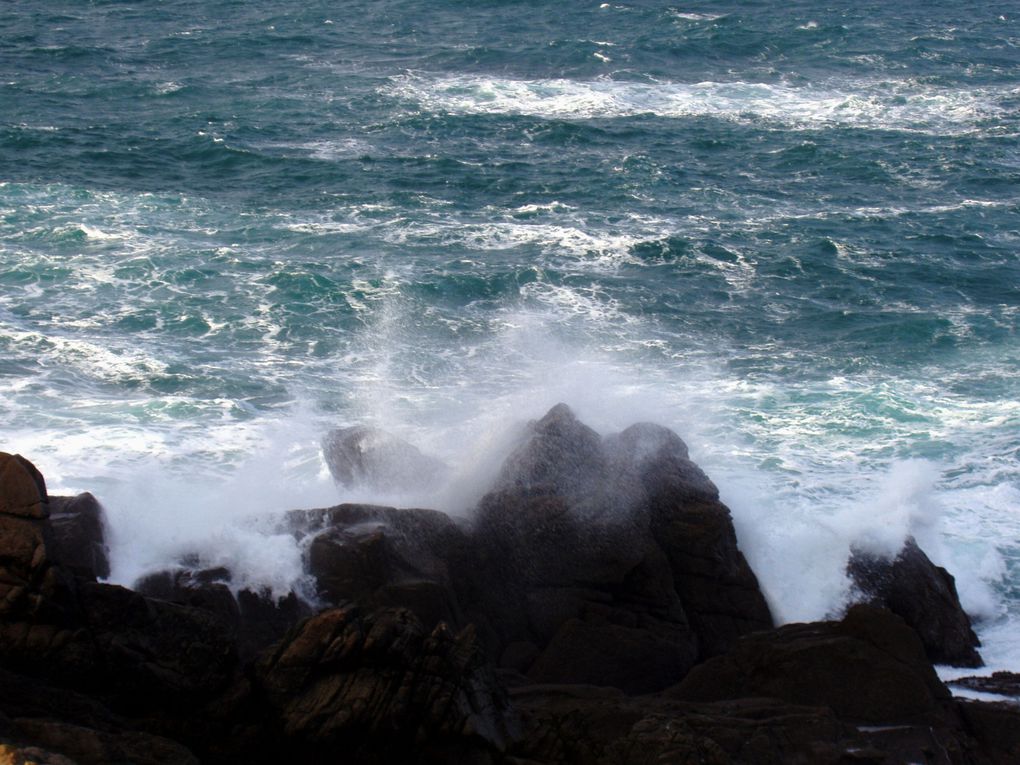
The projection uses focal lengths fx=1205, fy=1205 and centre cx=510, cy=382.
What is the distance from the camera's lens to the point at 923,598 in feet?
54.7

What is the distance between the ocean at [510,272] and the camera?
20.6 metres

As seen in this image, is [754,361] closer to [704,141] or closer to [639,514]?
[639,514]

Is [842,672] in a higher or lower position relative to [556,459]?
lower

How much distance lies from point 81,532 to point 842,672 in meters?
9.44

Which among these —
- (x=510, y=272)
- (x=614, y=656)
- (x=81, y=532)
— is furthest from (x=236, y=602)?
(x=510, y=272)

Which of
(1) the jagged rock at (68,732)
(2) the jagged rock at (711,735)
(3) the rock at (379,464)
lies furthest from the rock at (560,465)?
(1) the jagged rock at (68,732)

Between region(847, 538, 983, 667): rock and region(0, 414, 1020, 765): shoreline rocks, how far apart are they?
0.04 m

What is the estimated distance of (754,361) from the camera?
26469mm

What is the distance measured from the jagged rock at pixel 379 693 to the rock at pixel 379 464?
5.70 metres

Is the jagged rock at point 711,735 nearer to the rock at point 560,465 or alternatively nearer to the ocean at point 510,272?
the rock at point 560,465

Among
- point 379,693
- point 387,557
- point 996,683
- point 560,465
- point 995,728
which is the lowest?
point 996,683

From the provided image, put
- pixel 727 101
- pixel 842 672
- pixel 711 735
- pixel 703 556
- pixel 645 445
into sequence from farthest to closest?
pixel 727 101 → pixel 645 445 → pixel 703 556 → pixel 842 672 → pixel 711 735

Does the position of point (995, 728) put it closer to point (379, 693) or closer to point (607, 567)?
point (607, 567)

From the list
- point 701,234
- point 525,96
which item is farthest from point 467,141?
point 701,234
